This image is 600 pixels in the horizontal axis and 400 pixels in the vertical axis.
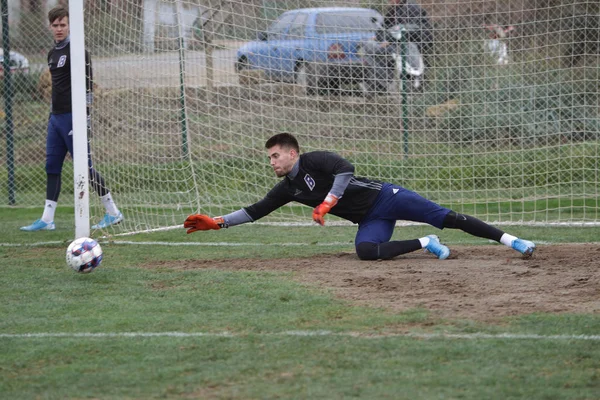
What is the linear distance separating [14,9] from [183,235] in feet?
19.6

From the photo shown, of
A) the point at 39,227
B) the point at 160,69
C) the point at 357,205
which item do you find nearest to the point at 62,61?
the point at 160,69

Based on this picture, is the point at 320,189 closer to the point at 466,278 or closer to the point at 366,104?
the point at 466,278

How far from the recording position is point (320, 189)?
25.3 ft

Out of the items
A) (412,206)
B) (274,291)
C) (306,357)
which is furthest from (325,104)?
(306,357)

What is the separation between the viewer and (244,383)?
4.30 meters

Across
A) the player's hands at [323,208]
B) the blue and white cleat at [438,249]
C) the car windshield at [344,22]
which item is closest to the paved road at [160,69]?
the car windshield at [344,22]

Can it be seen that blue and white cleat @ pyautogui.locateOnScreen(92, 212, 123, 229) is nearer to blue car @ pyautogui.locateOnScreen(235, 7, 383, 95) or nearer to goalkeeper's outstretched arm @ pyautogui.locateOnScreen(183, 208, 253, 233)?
goalkeeper's outstretched arm @ pyautogui.locateOnScreen(183, 208, 253, 233)

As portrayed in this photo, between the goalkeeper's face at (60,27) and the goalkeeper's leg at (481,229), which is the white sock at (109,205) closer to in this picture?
the goalkeeper's face at (60,27)

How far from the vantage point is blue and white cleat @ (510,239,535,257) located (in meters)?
7.37

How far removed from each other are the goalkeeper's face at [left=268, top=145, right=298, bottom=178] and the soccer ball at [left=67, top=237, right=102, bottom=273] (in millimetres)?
1624

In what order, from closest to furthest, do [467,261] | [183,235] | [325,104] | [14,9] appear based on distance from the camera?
[467,261] < [183,235] < [325,104] < [14,9]

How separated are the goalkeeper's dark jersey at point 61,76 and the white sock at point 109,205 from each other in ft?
3.21

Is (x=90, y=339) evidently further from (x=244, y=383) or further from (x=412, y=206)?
(x=412, y=206)

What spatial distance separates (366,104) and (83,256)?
16.7 feet
